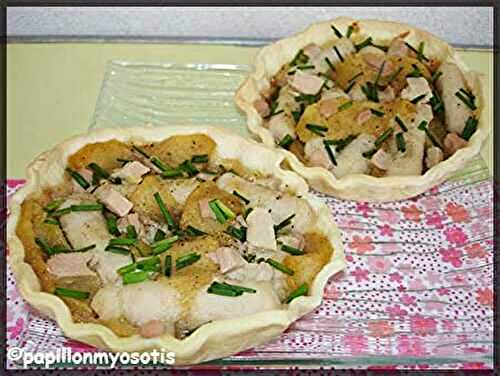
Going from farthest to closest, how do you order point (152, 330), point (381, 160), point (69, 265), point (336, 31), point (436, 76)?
point (336, 31)
point (436, 76)
point (381, 160)
point (69, 265)
point (152, 330)

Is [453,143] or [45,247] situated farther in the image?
[453,143]

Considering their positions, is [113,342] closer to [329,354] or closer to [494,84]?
[329,354]

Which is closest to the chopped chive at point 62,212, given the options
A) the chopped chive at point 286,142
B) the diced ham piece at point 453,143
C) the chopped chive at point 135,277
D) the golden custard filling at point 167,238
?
the golden custard filling at point 167,238

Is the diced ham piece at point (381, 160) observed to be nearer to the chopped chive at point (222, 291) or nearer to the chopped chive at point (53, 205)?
the chopped chive at point (222, 291)

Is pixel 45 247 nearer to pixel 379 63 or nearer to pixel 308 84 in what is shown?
pixel 308 84

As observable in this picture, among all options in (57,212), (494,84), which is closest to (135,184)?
(57,212)

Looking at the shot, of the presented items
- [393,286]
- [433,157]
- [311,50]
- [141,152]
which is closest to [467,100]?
[433,157]

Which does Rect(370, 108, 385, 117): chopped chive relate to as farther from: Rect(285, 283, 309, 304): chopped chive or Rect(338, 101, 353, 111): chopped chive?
Rect(285, 283, 309, 304): chopped chive
